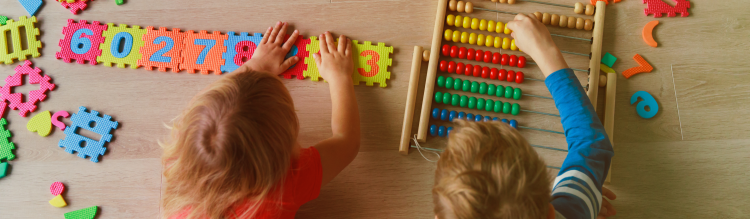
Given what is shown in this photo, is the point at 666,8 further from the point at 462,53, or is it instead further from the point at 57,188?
the point at 57,188

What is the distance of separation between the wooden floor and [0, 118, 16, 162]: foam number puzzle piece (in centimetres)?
2

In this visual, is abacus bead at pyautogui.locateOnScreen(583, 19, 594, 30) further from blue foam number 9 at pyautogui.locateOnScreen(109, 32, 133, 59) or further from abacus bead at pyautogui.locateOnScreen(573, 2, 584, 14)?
blue foam number 9 at pyautogui.locateOnScreen(109, 32, 133, 59)

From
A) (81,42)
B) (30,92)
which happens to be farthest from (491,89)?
(30,92)

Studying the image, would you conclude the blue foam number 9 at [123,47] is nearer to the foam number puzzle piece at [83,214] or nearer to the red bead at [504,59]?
the foam number puzzle piece at [83,214]

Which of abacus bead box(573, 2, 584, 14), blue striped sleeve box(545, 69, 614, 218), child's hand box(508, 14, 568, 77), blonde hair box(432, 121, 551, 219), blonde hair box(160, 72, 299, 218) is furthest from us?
abacus bead box(573, 2, 584, 14)

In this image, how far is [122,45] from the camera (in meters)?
1.06

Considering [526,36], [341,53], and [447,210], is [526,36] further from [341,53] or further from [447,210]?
[447,210]

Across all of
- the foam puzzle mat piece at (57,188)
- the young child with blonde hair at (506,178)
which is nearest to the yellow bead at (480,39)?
the young child with blonde hair at (506,178)

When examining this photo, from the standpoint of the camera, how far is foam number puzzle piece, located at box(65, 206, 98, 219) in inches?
38.3

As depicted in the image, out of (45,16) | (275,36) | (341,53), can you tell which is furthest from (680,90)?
(45,16)

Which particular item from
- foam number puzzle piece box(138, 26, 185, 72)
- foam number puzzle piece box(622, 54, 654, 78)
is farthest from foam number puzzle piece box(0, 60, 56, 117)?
foam number puzzle piece box(622, 54, 654, 78)

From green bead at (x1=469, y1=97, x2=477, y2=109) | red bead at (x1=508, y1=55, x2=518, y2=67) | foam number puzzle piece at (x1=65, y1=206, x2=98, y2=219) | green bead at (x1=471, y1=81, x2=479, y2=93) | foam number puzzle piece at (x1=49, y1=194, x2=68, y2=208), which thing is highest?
red bead at (x1=508, y1=55, x2=518, y2=67)

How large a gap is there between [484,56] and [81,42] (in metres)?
→ 1.10

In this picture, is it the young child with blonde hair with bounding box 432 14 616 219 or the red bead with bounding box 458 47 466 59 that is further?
the red bead with bounding box 458 47 466 59
